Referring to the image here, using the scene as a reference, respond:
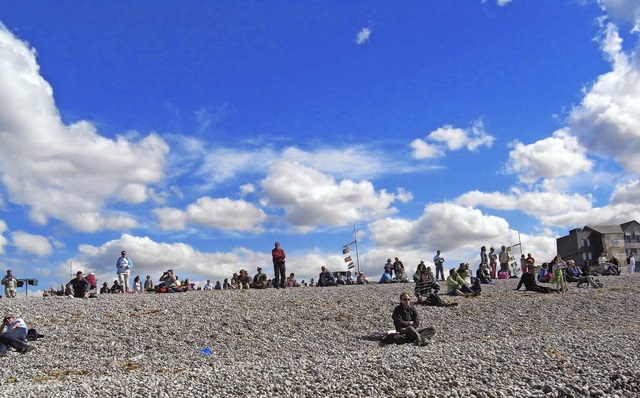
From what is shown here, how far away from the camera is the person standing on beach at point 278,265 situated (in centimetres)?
2739

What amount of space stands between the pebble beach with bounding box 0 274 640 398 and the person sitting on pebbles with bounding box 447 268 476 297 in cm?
72

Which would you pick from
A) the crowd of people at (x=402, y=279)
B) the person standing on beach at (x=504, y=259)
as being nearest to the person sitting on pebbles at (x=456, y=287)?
the crowd of people at (x=402, y=279)

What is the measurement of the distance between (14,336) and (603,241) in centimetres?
9527

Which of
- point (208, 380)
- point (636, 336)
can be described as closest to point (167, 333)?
point (208, 380)

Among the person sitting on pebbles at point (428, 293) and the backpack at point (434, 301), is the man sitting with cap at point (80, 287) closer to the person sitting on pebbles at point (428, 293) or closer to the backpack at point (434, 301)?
the person sitting on pebbles at point (428, 293)

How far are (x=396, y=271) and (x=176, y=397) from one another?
77.6 ft

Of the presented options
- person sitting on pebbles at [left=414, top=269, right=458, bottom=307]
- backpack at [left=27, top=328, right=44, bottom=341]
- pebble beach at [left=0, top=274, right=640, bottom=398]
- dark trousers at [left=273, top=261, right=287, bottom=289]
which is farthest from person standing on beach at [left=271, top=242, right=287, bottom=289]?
backpack at [left=27, top=328, right=44, bottom=341]

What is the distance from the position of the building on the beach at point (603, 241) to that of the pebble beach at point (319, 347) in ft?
245

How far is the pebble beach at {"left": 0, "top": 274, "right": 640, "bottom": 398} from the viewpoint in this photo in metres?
10.8

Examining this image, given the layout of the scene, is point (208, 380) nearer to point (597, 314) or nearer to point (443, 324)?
point (443, 324)

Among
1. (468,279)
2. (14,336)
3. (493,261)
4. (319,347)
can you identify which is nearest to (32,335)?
(14,336)

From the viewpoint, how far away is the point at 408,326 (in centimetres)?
1653

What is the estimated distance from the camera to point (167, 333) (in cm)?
1756

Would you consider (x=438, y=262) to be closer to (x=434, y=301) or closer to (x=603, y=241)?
(x=434, y=301)
